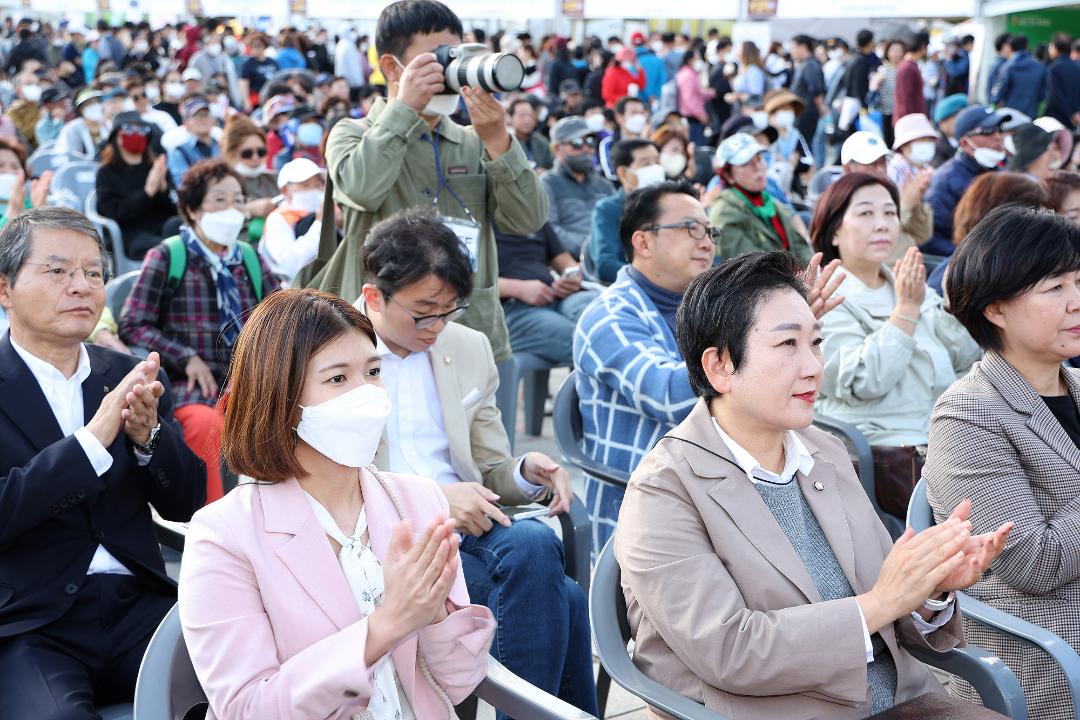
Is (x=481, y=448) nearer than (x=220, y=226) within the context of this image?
Yes

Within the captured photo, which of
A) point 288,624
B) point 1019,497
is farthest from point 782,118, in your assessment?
point 288,624

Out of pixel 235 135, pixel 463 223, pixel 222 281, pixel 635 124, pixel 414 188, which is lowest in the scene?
pixel 635 124

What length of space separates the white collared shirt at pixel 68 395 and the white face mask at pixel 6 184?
3.01 meters

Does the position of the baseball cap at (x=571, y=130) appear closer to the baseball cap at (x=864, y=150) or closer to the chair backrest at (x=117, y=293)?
the baseball cap at (x=864, y=150)

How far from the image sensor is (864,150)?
264 inches

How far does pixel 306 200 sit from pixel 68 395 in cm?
354

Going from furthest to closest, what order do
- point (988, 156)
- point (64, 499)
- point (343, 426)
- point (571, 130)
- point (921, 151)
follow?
1. point (921, 151)
2. point (571, 130)
3. point (988, 156)
4. point (64, 499)
5. point (343, 426)

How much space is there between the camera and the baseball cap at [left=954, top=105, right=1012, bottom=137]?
7.00 meters

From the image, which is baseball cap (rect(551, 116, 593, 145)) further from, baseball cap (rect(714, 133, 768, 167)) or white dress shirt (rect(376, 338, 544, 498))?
white dress shirt (rect(376, 338, 544, 498))

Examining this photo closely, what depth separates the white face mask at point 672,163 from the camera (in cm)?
812

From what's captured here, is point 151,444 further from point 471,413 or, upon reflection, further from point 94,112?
point 94,112

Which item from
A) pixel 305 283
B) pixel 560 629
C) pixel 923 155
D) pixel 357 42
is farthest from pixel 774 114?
pixel 357 42

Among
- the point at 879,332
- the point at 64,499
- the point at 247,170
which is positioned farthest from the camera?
the point at 247,170

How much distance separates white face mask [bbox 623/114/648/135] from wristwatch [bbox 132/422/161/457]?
952 centimetres
